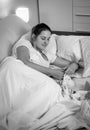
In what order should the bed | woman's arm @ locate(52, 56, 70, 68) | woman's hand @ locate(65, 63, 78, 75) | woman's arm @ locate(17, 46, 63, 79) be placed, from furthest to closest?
woman's arm @ locate(52, 56, 70, 68) → woman's hand @ locate(65, 63, 78, 75) → woman's arm @ locate(17, 46, 63, 79) → the bed

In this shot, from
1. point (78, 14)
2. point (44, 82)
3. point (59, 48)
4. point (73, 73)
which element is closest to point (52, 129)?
point (44, 82)

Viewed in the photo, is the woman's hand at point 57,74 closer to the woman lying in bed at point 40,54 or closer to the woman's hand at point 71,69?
the woman lying in bed at point 40,54

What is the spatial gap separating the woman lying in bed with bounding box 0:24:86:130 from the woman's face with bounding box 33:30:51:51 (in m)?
0.17

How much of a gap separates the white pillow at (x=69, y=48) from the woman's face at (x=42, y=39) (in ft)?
0.76

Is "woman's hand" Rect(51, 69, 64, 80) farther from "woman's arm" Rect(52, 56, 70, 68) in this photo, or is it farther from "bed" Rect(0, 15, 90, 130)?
"woman's arm" Rect(52, 56, 70, 68)

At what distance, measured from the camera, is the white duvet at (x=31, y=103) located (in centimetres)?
137

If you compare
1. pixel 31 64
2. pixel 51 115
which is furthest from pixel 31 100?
pixel 31 64

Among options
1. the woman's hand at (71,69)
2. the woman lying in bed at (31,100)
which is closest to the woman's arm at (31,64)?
the woman lying in bed at (31,100)

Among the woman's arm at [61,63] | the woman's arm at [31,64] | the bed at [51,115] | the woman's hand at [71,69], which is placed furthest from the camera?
the woman's arm at [61,63]

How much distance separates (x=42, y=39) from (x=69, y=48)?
299mm

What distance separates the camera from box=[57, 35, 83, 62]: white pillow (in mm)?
2119

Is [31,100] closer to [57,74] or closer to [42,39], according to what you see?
[57,74]

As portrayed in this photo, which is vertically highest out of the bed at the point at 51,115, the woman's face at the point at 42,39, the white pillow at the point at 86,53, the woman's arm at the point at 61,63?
the woman's face at the point at 42,39

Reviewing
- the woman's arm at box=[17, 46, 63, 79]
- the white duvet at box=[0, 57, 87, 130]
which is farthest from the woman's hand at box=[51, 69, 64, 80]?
the white duvet at box=[0, 57, 87, 130]
